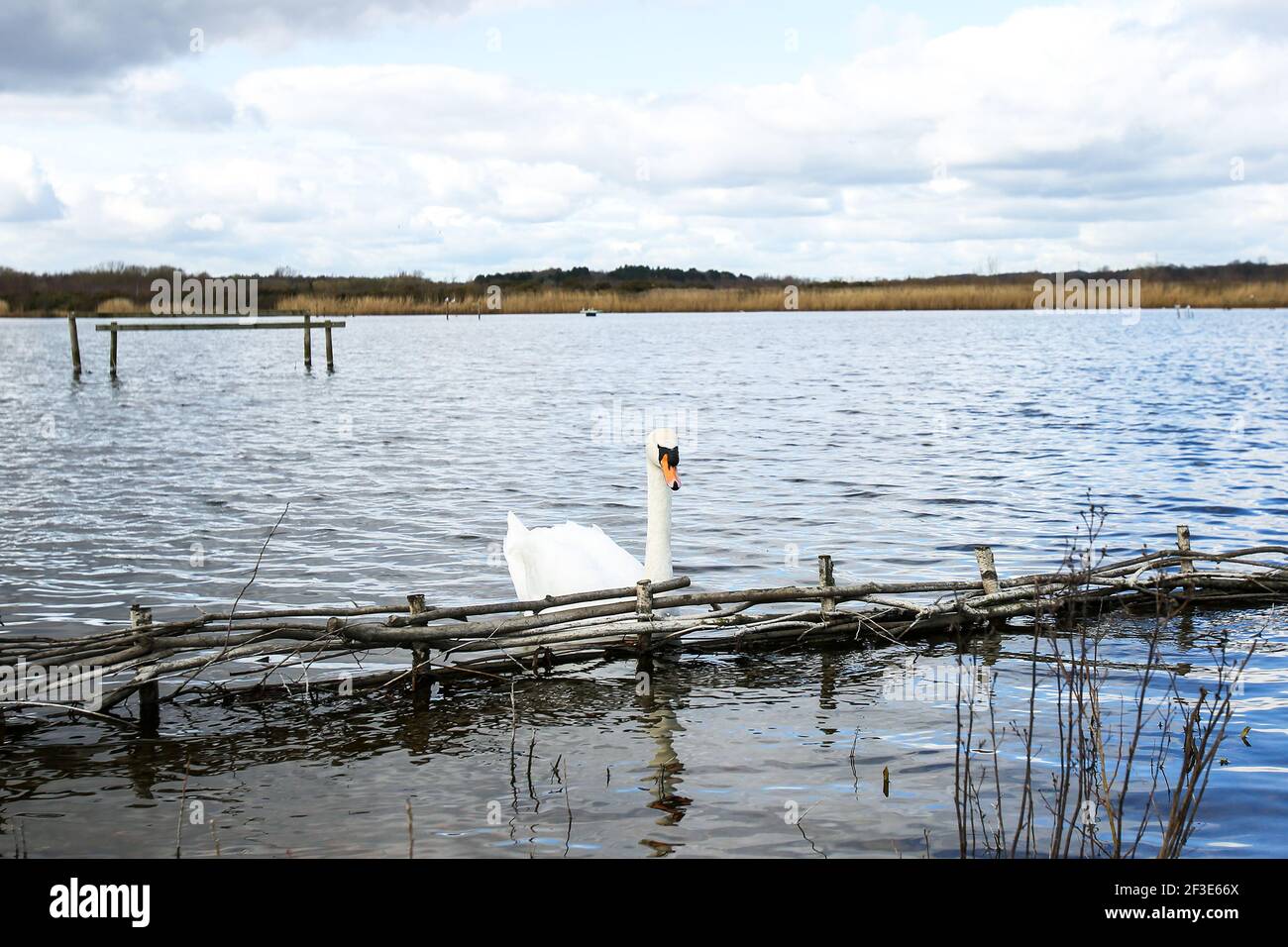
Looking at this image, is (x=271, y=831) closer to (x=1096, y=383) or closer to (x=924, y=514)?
(x=924, y=514)

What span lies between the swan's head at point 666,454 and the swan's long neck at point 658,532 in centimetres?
11

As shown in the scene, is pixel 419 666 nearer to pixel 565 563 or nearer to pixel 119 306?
pixel 565 563

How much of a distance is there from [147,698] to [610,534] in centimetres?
811

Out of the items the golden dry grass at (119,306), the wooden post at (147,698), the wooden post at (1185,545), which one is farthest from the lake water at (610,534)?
the golden dry grass at (119,306)

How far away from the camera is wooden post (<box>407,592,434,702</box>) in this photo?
827cm

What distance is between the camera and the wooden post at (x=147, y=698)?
776cm

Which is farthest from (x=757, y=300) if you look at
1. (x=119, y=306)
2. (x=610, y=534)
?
(x=610, y=534)

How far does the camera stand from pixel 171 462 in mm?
22109

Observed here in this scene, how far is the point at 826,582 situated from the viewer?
9.18 meters

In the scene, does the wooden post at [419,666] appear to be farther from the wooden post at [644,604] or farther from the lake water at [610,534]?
the wooden post at [644,604]

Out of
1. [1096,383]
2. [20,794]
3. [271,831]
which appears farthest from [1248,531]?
[1096,383]

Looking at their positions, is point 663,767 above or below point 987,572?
below

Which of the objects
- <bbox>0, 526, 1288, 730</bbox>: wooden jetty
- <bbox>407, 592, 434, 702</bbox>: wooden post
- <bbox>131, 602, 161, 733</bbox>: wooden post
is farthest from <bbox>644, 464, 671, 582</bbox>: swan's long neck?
<bbox>131, 602, 161, 733</bbox>: wooden post

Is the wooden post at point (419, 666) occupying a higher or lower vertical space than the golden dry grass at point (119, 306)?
lower
